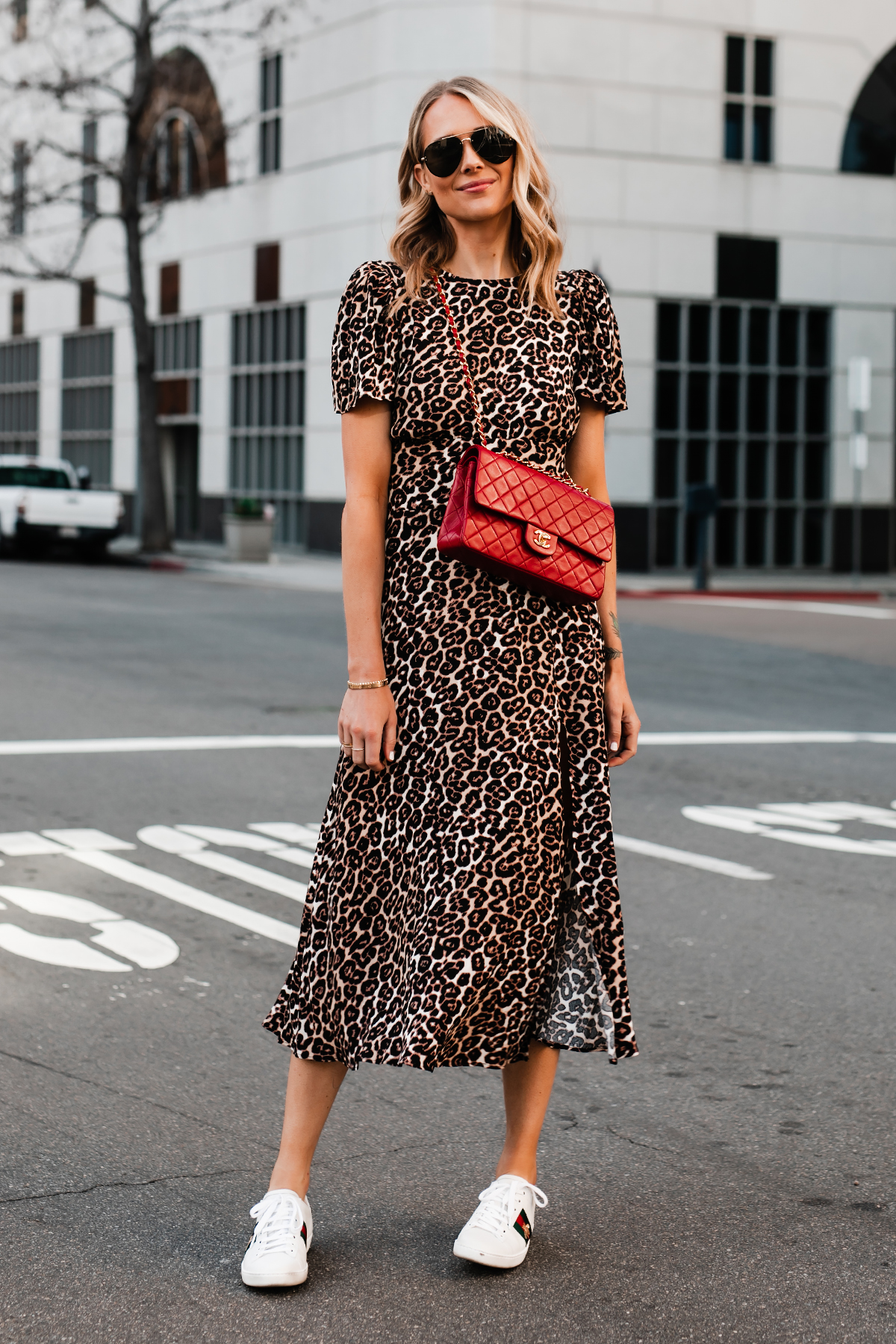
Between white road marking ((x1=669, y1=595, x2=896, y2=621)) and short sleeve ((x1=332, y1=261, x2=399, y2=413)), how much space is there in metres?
17.7

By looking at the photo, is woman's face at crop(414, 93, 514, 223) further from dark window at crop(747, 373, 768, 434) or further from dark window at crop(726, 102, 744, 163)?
dark window at crop(726, 102, 744, 163)

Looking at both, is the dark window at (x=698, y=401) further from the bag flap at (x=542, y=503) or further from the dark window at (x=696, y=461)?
the bag flap at (x=542, y=503)

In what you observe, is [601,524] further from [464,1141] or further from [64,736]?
[64,736]

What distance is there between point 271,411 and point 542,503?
98.6ft

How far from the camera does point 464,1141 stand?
4.07 metres

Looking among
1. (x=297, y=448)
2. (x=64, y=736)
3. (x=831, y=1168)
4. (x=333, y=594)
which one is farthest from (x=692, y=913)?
(x=297, y=448)

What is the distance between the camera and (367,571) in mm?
3375

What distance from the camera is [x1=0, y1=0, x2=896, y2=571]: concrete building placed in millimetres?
28078

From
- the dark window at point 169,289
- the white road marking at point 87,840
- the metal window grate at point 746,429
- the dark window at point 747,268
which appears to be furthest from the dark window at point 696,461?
the white road marking at point 87,840

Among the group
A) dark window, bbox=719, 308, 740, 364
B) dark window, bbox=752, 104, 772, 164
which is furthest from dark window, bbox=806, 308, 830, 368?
dark window, bbox=752, 104, 772, 164

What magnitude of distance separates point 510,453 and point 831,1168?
177 cm

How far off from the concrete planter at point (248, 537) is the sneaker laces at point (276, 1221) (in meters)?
25.4

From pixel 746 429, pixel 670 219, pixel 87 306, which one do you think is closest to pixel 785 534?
pixel 746 429

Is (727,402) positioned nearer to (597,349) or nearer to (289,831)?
(289,831)
